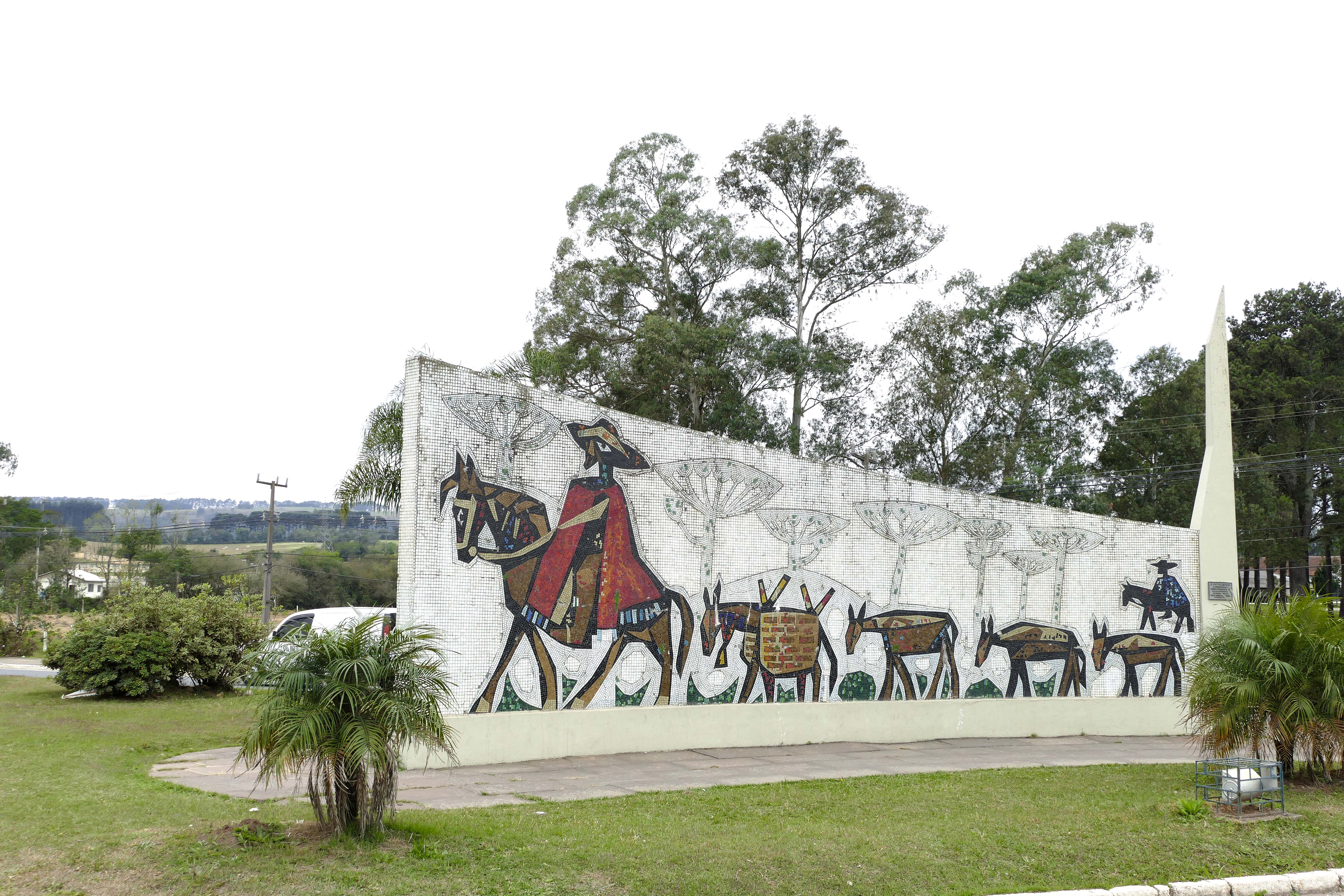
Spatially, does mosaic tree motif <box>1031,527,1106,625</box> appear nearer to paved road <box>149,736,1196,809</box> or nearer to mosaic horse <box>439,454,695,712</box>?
paved road <box>149,736,1196,809</box>

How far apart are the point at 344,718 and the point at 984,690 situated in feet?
34.8

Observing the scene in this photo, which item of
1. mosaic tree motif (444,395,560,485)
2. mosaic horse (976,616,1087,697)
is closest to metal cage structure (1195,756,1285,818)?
mosaic horse (976,616,1087,697)

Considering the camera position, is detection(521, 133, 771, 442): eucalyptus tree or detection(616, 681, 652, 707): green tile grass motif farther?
detection(521, 133, 771, 442): eucalyptus tree

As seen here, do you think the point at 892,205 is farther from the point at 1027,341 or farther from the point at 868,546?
the point at 868,546

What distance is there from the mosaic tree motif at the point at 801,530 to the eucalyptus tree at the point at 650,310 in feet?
42.2

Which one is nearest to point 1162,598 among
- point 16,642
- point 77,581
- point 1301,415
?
point 1301,415

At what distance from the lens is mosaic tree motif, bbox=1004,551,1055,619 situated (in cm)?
1518

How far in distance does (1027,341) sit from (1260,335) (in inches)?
668

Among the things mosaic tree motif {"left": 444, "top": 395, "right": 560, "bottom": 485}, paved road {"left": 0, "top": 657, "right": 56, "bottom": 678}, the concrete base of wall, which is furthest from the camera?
paved road {"left": 0, "top": 657, "right": 56, "bottom": 678}

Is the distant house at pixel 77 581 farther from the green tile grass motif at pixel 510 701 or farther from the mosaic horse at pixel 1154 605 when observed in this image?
the mosaic horse at pixel 1154 605

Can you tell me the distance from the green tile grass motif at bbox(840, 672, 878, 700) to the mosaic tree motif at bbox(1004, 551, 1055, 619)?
2.78m

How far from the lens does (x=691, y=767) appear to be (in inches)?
456

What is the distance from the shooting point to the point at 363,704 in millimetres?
6984

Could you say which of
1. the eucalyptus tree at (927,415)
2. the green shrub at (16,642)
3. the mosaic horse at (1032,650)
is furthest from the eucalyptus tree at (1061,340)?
the green shrub at (16,642)
